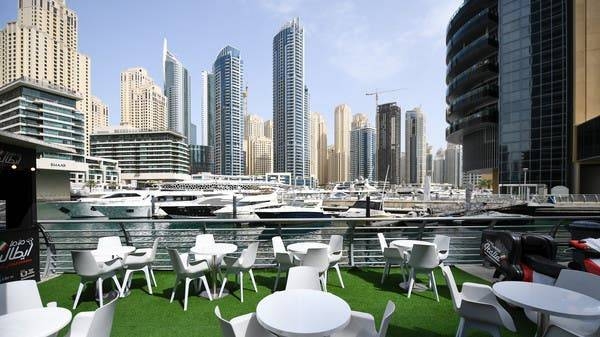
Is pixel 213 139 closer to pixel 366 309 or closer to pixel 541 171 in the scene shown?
pixel 541 171

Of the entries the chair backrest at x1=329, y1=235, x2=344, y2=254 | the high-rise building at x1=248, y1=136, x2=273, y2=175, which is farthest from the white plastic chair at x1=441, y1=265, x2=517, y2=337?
the high-rise building at x1=248, y1=136, x2=273, y2=175

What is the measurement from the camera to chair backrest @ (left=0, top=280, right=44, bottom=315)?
2680 mm

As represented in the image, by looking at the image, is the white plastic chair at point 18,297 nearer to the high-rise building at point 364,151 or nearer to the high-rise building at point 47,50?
the high-rise building at point 47,50

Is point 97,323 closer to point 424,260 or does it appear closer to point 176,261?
point 176,261

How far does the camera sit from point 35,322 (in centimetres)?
230

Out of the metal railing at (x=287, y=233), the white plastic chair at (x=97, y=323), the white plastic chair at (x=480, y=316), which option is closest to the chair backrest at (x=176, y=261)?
the metal railing at (x=287, y=233)

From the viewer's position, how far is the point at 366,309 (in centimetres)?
438

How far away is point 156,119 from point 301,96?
73.9 metres

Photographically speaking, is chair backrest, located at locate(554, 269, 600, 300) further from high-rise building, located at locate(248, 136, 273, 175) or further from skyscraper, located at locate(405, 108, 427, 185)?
high-rise building, located at locate(248, 136, 273, 175)

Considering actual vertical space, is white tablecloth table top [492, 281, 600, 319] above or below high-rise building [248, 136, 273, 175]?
below

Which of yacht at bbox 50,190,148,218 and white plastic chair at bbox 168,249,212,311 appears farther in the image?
yacht at bbox 50,190,148,218

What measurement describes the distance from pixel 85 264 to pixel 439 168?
533ft

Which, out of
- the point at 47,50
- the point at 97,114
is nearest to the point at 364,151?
the point at 47,50

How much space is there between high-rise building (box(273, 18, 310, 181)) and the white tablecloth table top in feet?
313
